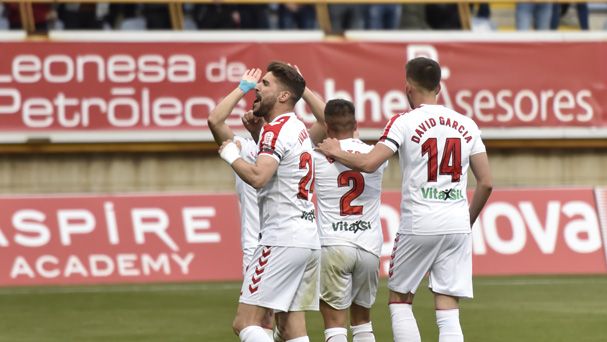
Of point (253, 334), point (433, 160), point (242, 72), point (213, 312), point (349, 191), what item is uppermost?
point (433, 160)

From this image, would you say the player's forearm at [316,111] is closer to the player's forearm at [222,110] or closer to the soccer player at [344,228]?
the soccer player at [344,228]

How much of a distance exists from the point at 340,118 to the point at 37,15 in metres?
12.9

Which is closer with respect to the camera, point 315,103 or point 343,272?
point 343,272

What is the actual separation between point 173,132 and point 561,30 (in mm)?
6940

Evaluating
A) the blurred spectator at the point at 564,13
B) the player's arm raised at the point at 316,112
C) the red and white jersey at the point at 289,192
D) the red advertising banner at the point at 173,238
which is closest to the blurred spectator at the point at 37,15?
the red advertising banner at the point at 173,238

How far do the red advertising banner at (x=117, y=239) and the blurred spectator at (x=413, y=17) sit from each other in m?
5.51

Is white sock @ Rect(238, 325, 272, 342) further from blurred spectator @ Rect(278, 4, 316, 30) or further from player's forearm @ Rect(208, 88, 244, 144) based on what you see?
blurred spectator @ Rect(278, 4, 316, 30)

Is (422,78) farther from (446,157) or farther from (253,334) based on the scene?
(253,334)

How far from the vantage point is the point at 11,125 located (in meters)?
21.1

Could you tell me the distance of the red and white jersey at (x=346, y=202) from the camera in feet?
31.2

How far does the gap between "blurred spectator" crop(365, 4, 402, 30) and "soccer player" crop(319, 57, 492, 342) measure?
45.7ft

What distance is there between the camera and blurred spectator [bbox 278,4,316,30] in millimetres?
22344

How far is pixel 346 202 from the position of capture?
31.3ft

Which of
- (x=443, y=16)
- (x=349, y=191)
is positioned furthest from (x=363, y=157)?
(x=443, y=16)
